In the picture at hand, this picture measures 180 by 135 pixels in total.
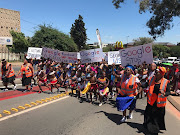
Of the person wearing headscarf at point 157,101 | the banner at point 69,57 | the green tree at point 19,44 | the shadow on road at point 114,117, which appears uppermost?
the green tree at point 19,44

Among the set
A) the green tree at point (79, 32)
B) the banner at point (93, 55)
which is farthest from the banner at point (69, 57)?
the green tree at point (79, 32)

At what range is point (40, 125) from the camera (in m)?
4.56

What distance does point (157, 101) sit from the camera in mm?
4094

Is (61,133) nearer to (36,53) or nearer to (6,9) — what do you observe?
(36,53)

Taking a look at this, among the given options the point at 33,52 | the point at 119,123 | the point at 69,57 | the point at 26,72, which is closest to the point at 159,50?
the point at 33,52

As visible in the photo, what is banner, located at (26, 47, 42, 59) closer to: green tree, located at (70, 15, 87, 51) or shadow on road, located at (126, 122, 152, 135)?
shadow on road, located at (126, 122, 152, 135)

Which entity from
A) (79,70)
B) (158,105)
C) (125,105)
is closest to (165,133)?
(158,105)

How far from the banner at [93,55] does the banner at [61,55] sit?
58.6 inches

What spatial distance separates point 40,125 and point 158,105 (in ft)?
10.2

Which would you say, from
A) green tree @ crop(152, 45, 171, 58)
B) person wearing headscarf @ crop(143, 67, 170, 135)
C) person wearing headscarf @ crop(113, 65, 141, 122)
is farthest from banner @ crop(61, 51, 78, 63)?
green tree @ crop(152, 45, 171, 58)

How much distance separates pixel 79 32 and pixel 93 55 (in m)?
54.6

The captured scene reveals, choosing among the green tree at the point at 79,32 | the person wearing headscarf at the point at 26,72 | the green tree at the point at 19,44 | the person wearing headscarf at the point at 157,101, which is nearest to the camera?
the person wearing headscarf at the point at 157,101

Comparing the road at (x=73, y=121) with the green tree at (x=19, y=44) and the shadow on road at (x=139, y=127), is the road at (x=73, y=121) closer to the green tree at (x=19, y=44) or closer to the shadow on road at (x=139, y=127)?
the shadow on road at (x=139, y=127)

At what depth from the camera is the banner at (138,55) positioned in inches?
262
